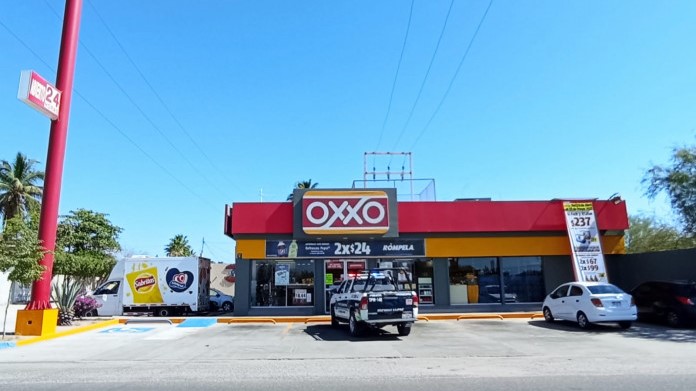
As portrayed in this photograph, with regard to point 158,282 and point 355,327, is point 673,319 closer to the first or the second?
point 355,327

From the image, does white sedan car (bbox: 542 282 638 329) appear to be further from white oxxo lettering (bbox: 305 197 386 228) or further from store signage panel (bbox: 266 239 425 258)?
white oxxo lettering (bbox: 305 197 386 228)

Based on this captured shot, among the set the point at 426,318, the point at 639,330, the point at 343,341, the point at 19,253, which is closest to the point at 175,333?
the point at 19,253

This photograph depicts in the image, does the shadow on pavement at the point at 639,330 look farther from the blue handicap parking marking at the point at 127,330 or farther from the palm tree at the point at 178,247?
the palm tree at the point at 178,247

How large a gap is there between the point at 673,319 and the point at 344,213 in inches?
524

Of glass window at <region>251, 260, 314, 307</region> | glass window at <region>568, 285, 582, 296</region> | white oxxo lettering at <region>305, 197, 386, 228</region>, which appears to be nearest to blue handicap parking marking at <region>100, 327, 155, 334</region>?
glass window at <region>251, 260, 314, 307</region>

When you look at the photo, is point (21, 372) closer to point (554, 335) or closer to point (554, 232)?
point (554, 335)

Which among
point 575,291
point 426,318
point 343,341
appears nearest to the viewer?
point 343,341

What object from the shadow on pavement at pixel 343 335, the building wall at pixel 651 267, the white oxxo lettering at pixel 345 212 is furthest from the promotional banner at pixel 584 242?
the shadow on pavement at pixel 343 335

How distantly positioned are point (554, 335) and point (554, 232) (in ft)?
34.4

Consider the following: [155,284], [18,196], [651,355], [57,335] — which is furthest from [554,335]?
[18,196]

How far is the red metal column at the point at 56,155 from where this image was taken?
16641mm

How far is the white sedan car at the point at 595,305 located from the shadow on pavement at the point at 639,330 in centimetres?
31

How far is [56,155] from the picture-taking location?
17.2 m

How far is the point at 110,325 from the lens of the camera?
2020cm
